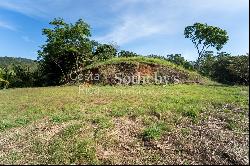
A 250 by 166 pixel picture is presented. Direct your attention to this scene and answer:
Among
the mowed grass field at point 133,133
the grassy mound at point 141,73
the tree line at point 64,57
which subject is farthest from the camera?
the tree line at point 64,57

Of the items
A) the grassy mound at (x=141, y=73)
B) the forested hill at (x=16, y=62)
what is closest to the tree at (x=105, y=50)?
the forested hill at (x=16, y=62)

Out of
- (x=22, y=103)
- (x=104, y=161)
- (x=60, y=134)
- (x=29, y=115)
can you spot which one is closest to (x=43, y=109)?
(x=29, y=115)

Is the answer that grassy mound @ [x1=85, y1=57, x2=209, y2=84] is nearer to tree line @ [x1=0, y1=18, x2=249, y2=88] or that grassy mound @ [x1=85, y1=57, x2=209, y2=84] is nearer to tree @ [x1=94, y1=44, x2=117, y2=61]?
tree line @ [x1=0, y1=18, x2=249, y2=88]

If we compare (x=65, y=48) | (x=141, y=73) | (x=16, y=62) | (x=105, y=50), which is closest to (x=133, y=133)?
(x=141, y=73)

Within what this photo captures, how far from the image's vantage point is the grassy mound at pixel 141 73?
91.4 feet

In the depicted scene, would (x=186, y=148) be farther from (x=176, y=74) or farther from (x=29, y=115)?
(x=176, y=74)

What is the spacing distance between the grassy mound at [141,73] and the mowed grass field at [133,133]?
11.5 meters

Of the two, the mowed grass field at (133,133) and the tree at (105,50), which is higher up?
the tree at (105,50)

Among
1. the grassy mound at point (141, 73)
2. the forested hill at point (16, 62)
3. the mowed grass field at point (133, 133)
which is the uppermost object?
the forested hill at point (16, 62)

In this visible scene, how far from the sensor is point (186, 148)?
10195 mm

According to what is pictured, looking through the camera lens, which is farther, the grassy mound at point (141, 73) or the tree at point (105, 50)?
the tree at point (105, 50)

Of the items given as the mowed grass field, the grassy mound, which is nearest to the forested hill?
the grassy mound

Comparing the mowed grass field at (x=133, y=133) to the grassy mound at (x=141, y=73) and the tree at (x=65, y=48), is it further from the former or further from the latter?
the tree at (x=65, y=48)

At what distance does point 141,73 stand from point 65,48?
531 inches
